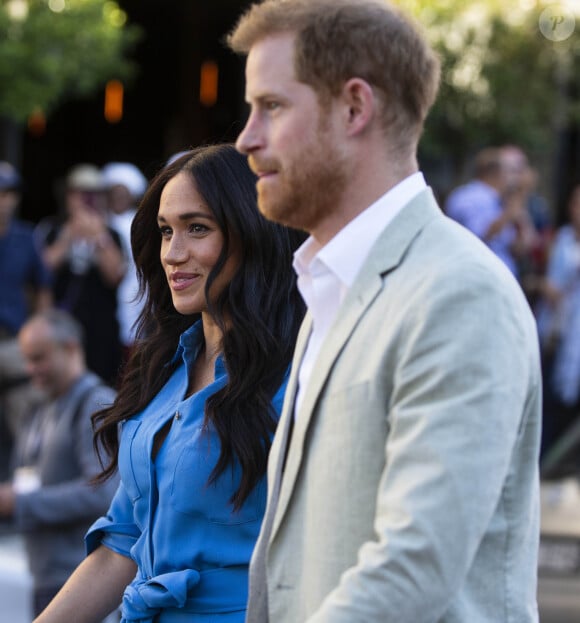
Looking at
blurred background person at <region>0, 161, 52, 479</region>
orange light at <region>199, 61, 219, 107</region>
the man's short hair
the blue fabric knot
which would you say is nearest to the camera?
the man's short hair

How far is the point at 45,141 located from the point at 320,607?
18.6 metres

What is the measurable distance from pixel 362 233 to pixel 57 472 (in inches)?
139

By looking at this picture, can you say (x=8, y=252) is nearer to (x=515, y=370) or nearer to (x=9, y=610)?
(x=9, y=610)

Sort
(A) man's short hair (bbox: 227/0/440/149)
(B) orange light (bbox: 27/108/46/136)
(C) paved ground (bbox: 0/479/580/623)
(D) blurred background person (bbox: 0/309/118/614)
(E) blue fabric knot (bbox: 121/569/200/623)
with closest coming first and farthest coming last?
(A) man's short hair (bbox: 227/0/440/149), (E) blue fabric knot (bbox: 121/569/200/623), (D) blurred background person (bbox: 0/309/118/614), (C) paved ground (bbox: 0/479/580/623), (B) orange light (bbox: 27/108/46/136)

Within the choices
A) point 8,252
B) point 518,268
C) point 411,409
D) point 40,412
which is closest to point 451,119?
point 518,268

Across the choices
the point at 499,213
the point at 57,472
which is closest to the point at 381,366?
the point at 57,472

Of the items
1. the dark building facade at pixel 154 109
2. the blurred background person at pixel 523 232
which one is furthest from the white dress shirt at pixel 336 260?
the dark building facade at pixel 154 109

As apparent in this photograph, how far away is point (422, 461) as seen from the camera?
1.96m

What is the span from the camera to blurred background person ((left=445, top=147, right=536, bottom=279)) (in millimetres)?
8625

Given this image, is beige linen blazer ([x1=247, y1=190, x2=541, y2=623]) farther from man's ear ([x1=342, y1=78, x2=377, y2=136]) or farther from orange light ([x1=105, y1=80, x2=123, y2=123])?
orange light ([x1=105, y1=80, x2=123, y2=123])

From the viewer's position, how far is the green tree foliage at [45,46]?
11.0 m

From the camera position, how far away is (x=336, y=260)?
2236mm

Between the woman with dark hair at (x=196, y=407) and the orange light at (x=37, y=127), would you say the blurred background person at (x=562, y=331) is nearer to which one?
the woman with dark hair at (x=196, y=407)

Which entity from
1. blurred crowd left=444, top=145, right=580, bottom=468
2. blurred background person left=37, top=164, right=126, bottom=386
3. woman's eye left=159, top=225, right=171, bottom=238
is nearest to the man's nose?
woman's eye left=159, top=225, right=171, bottom=238
